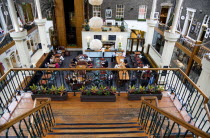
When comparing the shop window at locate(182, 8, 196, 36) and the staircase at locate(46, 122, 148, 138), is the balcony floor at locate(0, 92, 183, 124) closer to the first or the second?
the staircase at locate(46, 122, 148, 138)

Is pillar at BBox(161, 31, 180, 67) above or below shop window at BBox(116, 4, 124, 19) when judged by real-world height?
below

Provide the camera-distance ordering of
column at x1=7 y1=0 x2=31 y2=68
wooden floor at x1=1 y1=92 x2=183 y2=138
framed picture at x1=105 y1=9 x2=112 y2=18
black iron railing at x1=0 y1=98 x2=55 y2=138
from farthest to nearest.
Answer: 1. framed picture at x1=105 y1=9 x2=112 y2=18
2. column at x1=7 y1=0 x2=31 y2=68
3. wooden floor at x1=1 y1=92 x2=183 y2=138
4. black iron railing at x1=0 y1=98 x2=55 y2=138

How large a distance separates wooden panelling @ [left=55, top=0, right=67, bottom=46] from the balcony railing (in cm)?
586

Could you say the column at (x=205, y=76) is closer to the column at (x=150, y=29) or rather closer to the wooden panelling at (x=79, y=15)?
the column at (x=150, y=29)

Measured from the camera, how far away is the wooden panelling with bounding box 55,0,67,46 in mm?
13468

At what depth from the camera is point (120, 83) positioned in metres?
9.66

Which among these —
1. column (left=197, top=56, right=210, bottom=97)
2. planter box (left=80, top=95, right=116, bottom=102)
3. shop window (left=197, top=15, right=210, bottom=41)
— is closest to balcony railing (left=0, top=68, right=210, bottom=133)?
column (left=197, top=56, right=210, bottom=97)

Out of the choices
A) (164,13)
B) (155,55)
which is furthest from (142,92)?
(164,13)

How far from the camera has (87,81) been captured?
9.37 meters

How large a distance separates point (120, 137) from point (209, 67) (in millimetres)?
2848

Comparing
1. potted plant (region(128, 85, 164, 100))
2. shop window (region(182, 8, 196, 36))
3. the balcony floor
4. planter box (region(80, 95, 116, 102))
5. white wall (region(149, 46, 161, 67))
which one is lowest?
white wall (region(149, 46, 161, 67))

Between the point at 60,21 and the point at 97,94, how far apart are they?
1139cm

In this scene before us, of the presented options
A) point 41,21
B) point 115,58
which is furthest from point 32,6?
point 115,58

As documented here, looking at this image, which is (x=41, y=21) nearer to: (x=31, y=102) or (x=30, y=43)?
(x=30, y=43)
